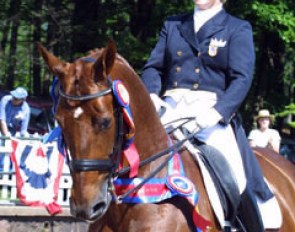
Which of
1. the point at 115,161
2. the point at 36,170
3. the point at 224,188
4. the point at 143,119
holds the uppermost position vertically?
the point at 143,119

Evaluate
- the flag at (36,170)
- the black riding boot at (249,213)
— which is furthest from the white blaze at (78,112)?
the flag at (36,170)

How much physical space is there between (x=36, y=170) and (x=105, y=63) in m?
7.17

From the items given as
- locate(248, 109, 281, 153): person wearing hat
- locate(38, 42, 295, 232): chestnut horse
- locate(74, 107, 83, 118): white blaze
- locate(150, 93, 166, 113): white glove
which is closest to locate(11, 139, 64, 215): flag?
locate(248, 109, 281, 153): person wearing hat

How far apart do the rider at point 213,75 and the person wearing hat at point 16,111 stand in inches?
322

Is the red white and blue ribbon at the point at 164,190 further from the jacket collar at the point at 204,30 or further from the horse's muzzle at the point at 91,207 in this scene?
the jacket collar at the point at 204,30

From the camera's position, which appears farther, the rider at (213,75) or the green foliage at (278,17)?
the green foliage at (278,17)

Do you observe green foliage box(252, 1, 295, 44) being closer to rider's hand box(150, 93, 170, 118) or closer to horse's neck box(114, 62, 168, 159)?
rider's hand box(150, 93, 170, 118)

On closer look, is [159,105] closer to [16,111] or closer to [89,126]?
[89,126]

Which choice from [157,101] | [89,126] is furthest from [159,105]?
[89,126]

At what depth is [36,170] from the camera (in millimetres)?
11805

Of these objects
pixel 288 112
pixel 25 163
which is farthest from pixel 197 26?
pixel 288 112

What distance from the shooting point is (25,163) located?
11.9 m

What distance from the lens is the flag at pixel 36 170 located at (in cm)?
1180

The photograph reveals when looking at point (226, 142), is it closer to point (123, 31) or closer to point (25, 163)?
point (25, 163)
